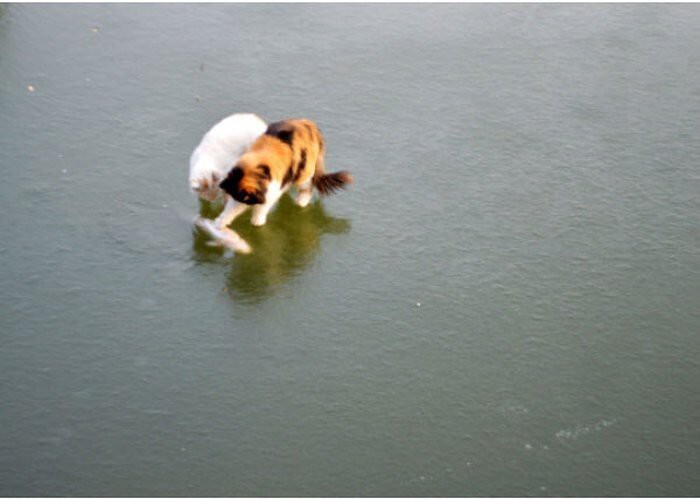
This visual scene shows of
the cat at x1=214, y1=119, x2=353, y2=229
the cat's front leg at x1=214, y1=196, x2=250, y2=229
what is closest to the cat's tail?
the cat at x1=214, y1=119, x2=353, y2=229

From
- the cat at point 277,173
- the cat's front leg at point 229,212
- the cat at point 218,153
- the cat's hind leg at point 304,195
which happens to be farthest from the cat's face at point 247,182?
the cat's hind leg at point 304,195

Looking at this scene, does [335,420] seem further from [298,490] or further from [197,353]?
[197,353]

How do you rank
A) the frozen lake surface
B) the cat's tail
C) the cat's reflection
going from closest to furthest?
the frozen lake surface
the cat's reflection
the cat's tail

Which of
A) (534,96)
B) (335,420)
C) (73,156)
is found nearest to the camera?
(335,420)

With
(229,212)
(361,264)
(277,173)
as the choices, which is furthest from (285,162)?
(361,264)

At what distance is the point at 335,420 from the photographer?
3508 millimetres

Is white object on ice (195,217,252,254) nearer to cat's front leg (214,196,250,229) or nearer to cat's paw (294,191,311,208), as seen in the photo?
cat's front leg (214,196,250,229)

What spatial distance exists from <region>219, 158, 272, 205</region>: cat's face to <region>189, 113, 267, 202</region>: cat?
22 centimetres

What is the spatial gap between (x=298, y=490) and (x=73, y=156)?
2264mm

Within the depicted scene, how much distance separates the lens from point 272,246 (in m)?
4.39

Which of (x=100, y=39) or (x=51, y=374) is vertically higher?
(x=100, y=39)

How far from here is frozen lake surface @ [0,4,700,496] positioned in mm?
3410

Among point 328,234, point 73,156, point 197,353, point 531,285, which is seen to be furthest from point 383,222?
point 73,156

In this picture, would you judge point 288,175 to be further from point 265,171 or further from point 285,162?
point 265,171
